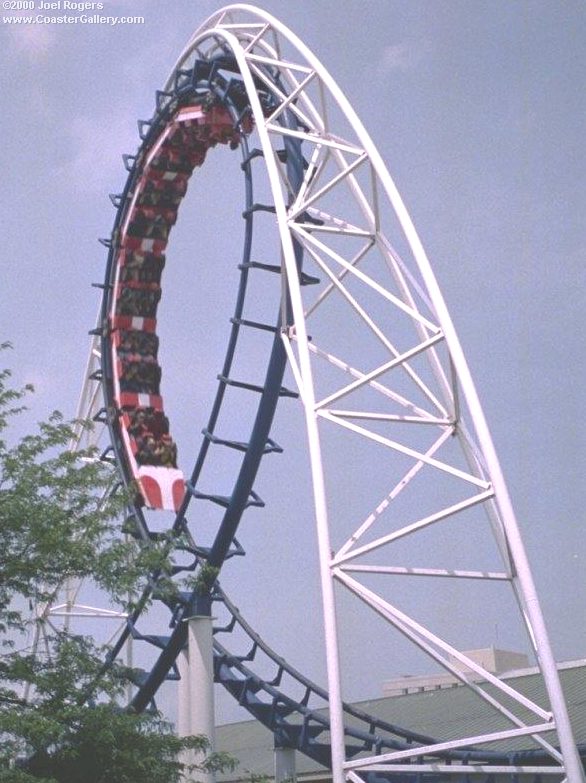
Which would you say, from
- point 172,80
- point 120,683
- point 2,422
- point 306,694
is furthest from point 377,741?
point 172,80

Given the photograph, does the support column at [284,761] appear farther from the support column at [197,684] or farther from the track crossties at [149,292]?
the track crossties at [149,292]

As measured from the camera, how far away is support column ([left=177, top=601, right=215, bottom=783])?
17688mm

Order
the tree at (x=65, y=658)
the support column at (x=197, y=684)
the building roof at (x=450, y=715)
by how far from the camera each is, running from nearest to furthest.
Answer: the tree at (x=65, y=658)
the support column at (x=197, y=684)
the building roof at (x=450, y=715)

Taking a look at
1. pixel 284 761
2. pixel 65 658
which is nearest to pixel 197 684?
pixel 284 761

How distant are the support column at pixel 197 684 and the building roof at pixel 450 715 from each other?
4149 mm

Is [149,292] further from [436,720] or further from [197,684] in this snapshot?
[436,720]

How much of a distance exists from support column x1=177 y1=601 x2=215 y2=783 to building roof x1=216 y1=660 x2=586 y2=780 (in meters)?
4.15

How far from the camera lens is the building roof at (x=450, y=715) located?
870 inches

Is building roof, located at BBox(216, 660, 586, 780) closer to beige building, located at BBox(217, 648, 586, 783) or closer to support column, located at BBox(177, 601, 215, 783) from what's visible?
beige building, located at BBox(217, 648, 586, 783)

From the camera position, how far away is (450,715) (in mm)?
25766

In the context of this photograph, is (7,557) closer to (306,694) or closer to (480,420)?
(480,420)

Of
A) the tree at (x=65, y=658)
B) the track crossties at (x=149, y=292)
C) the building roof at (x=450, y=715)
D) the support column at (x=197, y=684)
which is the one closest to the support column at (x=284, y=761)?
the support column at (x=197, y=684)

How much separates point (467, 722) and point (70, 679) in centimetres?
1474

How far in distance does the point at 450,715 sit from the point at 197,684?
9385 mm
